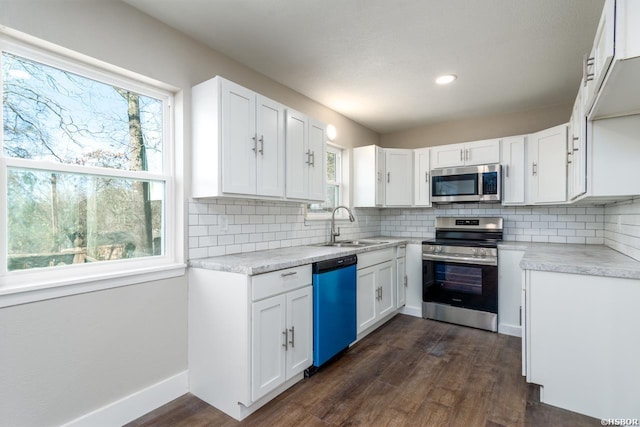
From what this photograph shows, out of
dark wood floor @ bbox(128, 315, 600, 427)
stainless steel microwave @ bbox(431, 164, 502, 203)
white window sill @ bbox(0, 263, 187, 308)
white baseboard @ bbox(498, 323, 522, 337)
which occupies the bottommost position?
dark wood floor @ bbox(128, 315, 600, 427)

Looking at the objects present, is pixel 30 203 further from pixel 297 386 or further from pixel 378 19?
pixel 378 19

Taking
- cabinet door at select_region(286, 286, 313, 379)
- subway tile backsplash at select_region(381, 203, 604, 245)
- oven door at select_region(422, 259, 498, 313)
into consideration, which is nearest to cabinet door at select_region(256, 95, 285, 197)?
cabinet door at select_region(286, 286, 313, 379)

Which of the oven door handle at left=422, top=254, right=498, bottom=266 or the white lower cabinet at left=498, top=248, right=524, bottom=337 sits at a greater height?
the oven door handle at left=422, top=254, right=498, bottom=266

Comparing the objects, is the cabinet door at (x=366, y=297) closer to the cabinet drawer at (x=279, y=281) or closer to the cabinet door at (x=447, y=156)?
the cabinet drawer at (x=279, y=281)

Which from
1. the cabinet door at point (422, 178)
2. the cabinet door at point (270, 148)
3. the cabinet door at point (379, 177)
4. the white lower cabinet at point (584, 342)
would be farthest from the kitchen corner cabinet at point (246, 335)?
the cabinet door at point (422, 178)

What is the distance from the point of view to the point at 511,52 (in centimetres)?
244

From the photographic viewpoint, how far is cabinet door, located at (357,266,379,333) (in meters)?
3.02

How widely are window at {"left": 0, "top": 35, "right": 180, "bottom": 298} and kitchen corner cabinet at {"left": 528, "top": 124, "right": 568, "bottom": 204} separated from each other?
3586 mm

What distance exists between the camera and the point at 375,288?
10.8ft

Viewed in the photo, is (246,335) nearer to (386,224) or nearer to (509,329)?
(509,329)

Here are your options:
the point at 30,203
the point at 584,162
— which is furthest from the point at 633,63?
the point at 30,203

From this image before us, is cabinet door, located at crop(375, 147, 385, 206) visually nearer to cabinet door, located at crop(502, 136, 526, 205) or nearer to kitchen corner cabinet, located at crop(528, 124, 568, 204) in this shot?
cabinet door, located at crop(502, 136, 526, 205)

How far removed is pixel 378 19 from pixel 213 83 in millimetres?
1165

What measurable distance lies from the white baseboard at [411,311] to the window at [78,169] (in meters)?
2.89
